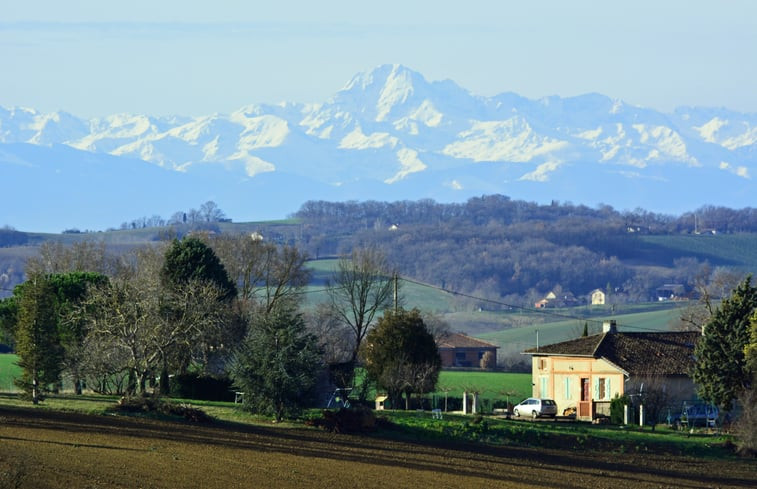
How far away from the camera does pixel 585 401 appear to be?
68750 mm

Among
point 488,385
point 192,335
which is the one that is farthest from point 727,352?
point 488,385

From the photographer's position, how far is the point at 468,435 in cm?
5078

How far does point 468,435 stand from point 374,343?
17.0 m

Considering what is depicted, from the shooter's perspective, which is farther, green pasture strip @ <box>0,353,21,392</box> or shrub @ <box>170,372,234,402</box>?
green pasture strip @ <box>0,353,21,392</box>

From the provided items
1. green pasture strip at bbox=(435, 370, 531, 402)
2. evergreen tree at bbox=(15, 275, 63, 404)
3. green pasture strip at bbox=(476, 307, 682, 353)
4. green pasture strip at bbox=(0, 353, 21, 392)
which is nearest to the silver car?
green pasture strip at bbox=(435, 370, 531, 402)

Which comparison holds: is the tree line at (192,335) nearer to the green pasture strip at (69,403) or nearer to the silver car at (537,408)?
the green pasture strip at (69,403)

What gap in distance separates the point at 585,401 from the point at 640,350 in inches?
160

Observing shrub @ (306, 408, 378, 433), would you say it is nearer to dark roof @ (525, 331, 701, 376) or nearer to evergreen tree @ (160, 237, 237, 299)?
dark roof @ (525, 331, 701, 376)

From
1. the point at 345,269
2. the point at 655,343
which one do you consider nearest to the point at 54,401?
the point at 655,343

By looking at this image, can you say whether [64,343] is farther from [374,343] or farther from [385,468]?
[385,468]

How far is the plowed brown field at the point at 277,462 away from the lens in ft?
104

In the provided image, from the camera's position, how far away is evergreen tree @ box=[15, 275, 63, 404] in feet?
167

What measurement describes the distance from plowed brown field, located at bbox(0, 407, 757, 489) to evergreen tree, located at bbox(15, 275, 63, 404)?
15.0 ft

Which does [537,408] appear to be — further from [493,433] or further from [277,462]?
[277,462]
